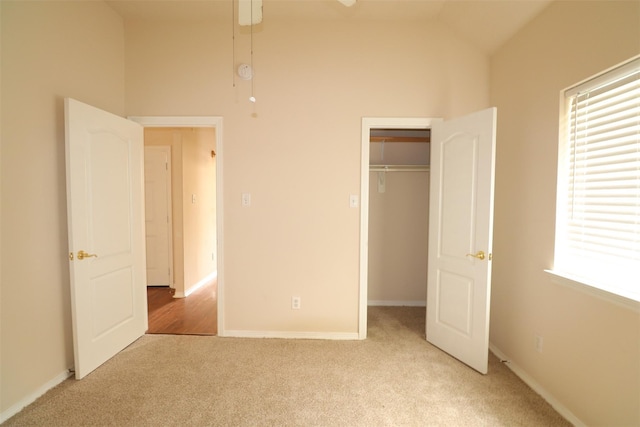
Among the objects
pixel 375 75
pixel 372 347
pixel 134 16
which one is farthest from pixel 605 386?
pixel 134 16

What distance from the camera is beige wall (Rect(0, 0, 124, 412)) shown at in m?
1.69

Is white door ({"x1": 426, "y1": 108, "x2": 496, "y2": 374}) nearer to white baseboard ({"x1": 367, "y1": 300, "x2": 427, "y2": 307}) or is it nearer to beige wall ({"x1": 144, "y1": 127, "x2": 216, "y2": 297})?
white baseboard ({"x1": 367, "y1": 300, "x2": 427, "y2": 307})

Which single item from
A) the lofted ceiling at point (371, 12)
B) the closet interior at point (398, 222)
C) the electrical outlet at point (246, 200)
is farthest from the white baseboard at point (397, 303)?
the lofted ceiling at point (371, 12)

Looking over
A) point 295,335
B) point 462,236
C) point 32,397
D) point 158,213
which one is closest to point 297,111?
point 462,236

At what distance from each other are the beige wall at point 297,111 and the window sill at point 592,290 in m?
1.48

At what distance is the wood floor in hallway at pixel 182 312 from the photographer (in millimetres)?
2859

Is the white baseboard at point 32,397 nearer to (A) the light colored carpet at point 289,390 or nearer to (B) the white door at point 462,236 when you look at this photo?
(A) the light colored carpet at point 289,390

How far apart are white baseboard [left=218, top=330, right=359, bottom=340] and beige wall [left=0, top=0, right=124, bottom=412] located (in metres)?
1.26

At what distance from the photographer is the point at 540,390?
6.27ft

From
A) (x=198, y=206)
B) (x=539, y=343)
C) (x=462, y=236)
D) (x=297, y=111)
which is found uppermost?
(x=297, y=111)

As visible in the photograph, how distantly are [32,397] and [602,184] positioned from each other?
3.83m

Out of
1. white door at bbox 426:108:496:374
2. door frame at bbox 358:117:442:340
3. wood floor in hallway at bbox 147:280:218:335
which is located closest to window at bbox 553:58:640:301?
white door at bbox 426:108:496:374

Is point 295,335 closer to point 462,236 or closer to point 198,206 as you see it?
point 462,236

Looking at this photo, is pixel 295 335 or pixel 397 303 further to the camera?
pixel 397 303
